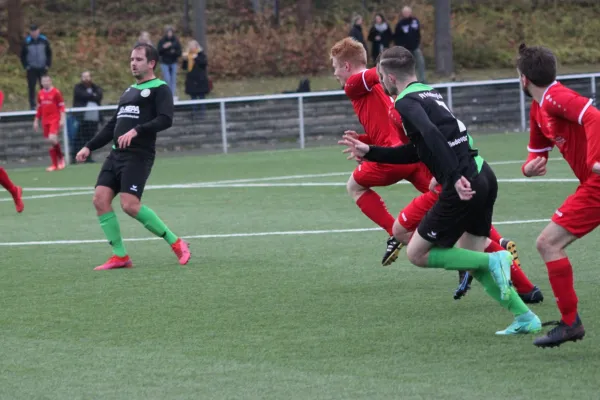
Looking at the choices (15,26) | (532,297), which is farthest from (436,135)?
(15,26)

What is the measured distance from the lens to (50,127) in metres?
22.1

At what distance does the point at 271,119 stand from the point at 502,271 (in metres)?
19.0

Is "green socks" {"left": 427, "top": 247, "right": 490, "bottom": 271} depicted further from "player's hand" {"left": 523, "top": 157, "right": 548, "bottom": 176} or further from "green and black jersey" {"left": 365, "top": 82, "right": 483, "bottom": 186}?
"player's hand" {"left": 523, "top": 157, "right": 548, "bottom": 176}

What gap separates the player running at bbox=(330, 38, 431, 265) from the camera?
895 cm

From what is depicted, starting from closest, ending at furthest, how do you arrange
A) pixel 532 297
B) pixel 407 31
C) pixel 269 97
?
1. pixel 532 297
2. pixel 269 97
3. pixel 407 31

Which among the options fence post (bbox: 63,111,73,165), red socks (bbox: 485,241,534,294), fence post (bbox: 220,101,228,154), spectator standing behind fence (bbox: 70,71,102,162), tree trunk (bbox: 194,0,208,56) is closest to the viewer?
red socks (bbox: 485,241,534,294)

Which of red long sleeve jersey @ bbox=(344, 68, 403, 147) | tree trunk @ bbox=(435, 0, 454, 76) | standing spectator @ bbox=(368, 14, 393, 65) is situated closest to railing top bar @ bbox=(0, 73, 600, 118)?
standing spectator @ bbox=(368, 14, 393, 65)

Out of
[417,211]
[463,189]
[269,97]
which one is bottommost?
[269,97]

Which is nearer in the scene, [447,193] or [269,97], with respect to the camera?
[447,193]

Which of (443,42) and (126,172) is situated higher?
(126,172)

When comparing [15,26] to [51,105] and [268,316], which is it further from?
[268,316]

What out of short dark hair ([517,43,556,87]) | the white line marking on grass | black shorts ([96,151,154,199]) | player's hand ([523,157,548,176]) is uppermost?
short dark hair ([517,43,556,87])

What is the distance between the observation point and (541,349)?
6.50m

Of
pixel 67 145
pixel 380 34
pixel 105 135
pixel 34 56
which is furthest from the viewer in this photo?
pixel 380 34
